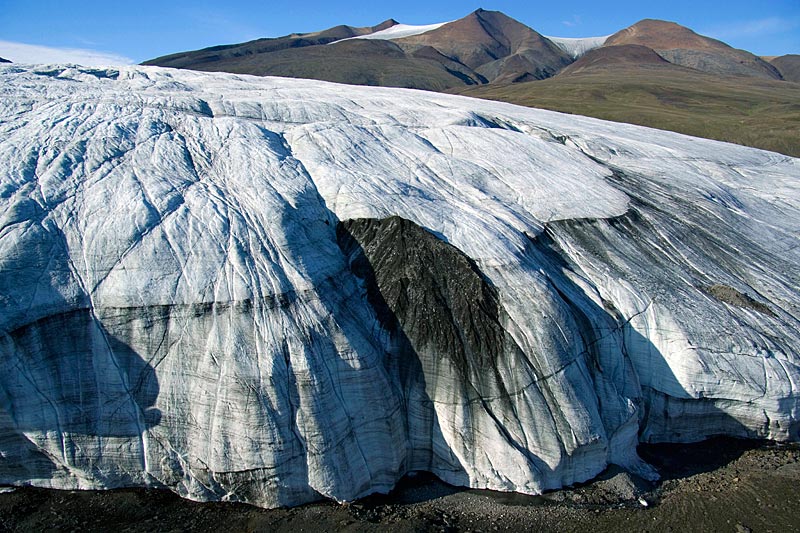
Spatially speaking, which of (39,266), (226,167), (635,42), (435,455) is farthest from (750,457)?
(635,42)

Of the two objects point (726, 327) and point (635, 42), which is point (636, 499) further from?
point (635, 42)

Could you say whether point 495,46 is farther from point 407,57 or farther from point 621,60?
point 621,60

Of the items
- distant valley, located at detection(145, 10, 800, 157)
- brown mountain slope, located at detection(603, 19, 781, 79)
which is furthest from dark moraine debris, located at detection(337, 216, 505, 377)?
brown mountain slope, located at detection(603, 19, 781, 79)

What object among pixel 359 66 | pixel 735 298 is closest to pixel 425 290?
pixel 735 298

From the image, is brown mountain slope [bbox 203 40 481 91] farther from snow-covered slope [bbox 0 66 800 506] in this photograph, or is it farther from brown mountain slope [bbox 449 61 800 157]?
snow-covered slope [bbox 0 66 800 506]

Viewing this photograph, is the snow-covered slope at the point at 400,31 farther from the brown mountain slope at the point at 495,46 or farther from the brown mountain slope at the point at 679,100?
the brown mountain slope at the point at 679,100
